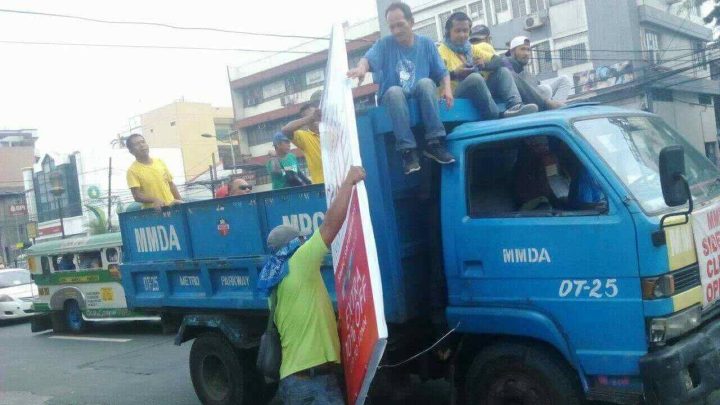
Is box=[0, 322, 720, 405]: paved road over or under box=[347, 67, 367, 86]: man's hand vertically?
under

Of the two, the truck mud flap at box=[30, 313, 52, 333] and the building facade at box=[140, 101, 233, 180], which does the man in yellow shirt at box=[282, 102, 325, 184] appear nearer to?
the truck mud flap at box=[30, 313, 52, 333]

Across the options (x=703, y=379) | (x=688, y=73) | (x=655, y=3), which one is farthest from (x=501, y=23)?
(x=703, y=379)

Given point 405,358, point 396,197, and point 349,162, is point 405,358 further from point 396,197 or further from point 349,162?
point 349,162

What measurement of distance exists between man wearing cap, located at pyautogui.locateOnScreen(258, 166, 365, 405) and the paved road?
7.89ft

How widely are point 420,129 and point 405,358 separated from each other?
1595 mm

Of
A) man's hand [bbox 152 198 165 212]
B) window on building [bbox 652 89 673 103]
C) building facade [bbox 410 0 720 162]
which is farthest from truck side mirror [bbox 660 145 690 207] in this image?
window on building [bbox 652 89 673 103]

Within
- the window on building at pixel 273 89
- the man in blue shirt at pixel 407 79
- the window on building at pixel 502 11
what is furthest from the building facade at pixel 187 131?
the man in blue shirt at pixel 407 79

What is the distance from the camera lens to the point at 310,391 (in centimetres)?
397

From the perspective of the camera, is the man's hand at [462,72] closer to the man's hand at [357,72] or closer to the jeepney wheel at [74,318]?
the man's hand at [357,72]

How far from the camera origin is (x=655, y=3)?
2930 cm

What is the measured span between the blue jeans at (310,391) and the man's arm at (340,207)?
776 millimetres

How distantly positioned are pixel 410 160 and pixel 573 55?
26.0 meters

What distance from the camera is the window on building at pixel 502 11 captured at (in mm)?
30703

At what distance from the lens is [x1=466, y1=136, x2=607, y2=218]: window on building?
4090 mm
